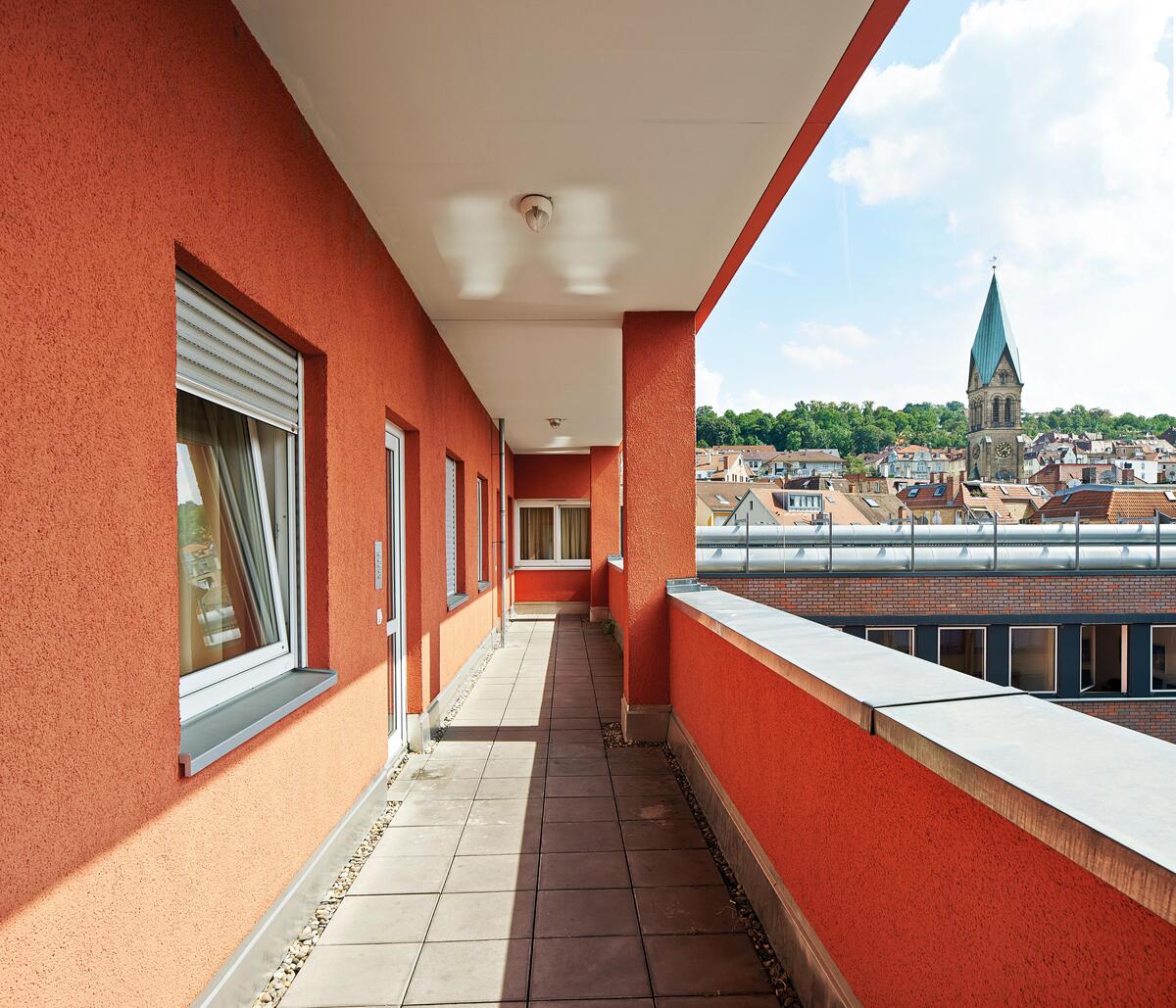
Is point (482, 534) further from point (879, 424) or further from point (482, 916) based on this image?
point (879, 424)

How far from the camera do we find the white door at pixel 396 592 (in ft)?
14.1

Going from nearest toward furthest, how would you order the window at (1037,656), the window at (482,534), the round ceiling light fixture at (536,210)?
the round ceiling light fixture at (536,210)
the window at (482,534)
the window at (1037,656)

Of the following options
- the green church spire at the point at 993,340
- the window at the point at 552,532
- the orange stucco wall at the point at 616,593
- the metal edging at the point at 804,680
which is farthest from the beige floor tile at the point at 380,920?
the green church spire at the point at 993,340

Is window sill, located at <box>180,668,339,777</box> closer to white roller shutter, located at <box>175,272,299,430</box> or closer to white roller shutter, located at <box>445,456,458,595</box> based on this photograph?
white roller shutter, located at <box>175,272,299,430</box>

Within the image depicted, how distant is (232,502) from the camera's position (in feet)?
7.69

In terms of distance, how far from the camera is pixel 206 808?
5.98ft

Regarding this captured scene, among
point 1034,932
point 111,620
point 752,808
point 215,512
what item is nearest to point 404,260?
point 215,512

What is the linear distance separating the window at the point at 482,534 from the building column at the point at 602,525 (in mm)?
2878

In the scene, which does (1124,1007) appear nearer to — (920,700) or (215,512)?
(920,700)

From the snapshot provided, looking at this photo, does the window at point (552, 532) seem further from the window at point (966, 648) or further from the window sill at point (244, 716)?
the window sill at point (244, 716)

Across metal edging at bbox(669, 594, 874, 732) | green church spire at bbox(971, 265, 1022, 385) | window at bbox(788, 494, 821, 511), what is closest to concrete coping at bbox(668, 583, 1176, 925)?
metal edging at bbox(669, 594, 874, 732)

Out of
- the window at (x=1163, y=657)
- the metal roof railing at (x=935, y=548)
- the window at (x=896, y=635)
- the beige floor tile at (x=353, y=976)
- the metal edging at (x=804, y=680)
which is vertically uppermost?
the metal edging at (x=804, y=680)

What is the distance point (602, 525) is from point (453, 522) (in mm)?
5318

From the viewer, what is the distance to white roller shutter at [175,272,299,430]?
191 centimetres
